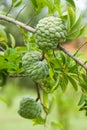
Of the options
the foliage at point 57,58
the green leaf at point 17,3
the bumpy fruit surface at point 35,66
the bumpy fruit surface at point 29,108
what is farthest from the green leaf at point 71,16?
the bumpy fruit surface at point 29,108

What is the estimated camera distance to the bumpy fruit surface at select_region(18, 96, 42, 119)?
67.4 inches

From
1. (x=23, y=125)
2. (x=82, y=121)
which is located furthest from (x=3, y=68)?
(x=82, y=121)

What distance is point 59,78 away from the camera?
1.53m

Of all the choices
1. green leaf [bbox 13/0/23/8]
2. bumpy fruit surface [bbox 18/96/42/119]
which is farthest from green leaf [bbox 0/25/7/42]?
bumpy fruit surface [bbox 18/96/42/119]

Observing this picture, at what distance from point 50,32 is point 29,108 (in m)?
0.50

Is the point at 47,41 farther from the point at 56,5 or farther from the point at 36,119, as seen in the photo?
the point at 36,119

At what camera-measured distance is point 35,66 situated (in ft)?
4.65

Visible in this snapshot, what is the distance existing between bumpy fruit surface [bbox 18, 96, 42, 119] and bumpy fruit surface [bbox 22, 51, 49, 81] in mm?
295

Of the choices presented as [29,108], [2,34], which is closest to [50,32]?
[2,34]

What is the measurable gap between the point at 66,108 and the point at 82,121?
7291 millimetres

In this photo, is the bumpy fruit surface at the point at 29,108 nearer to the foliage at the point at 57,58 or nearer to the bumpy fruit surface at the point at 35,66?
the foliage at the point at 57,58

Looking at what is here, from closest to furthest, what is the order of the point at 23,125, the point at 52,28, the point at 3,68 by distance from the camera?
the point at 52,28 < the point at 3,68 < the point at 23,125

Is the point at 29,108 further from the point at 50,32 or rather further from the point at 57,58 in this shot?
the point at 50,32

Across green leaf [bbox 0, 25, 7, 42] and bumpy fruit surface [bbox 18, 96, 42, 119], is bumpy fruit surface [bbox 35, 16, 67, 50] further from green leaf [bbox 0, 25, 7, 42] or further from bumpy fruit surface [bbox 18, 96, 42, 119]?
bumpy fruit surface [bbox 18, 96, 42, 119]
